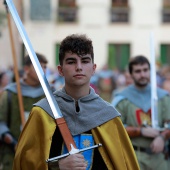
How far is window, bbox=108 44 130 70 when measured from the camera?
3156 cm

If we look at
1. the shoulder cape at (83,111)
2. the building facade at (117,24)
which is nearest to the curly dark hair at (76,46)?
the shoulder cape at (83,111)

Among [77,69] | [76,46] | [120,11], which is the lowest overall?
[120,11]

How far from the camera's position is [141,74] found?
22.4 feet

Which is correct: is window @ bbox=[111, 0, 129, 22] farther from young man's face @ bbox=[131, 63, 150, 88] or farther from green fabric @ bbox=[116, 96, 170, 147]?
green fabric @ bbox=[116, 96, 170, 147]

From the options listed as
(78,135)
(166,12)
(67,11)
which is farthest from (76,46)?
(166,12)

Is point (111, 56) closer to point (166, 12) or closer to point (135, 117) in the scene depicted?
point (166, 12)

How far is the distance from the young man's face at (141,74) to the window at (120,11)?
82.1ft

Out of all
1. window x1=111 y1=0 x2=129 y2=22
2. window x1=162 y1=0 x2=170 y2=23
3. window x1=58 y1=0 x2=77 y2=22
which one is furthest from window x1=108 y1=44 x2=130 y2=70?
window x1=58 y1=0 x2=77 y2=22

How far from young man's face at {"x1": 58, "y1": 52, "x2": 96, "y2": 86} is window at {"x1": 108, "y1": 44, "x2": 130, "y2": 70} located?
27214 mm

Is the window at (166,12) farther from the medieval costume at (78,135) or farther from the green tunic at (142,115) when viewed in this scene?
the medieval costume at (78,135)

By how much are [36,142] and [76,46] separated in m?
0.64

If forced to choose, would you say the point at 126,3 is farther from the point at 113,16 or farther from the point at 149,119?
Answer: the point at 149,119

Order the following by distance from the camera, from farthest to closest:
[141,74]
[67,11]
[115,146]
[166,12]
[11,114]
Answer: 1. [166,12]
2. [67,11]
3. [141,74]
4. [11,114]
5. [115,146]

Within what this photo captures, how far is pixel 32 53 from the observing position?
408 cm
